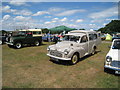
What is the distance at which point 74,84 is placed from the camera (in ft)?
12.0

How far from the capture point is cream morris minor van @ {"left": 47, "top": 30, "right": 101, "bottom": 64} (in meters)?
5.27

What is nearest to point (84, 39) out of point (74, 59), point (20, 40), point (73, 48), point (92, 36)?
point (92, 36)

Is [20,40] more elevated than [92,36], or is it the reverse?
[92,36]

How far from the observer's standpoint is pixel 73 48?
554 cm

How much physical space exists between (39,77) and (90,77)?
2257 millimetres

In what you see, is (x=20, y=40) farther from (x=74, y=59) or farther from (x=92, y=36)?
(x=92, y=36)

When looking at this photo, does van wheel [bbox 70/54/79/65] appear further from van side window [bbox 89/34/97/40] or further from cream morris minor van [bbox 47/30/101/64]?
van side window [bbox 89/34/97/40]

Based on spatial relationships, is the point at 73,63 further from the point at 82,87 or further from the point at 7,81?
the point at 7,81

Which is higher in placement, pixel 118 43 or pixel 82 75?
pixel 118 43

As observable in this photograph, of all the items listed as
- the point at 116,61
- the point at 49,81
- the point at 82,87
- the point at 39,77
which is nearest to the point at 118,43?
the point at 116,61

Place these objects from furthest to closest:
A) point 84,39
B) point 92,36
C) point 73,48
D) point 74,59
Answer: point 92,36 < point 84,39 < point 74,59 < point 73,48

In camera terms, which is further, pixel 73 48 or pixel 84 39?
pixel 84 39

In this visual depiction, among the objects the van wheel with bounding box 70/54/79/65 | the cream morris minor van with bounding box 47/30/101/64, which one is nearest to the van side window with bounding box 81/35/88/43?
the cream morris minor van with bounding box 47/30/101/64

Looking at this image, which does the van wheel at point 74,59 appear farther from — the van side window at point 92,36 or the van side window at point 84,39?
the van side window at point 92,36
